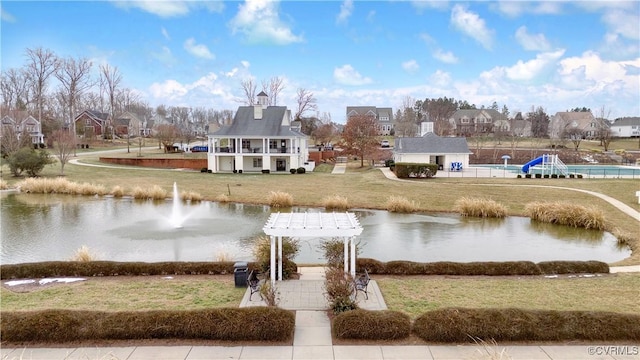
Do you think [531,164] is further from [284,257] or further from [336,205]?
[284,257]

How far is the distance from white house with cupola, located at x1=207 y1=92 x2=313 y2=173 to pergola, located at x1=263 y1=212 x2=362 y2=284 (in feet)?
109

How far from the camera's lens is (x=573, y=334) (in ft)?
27.5

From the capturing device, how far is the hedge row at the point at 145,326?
27.2 ft

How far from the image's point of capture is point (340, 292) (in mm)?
9844

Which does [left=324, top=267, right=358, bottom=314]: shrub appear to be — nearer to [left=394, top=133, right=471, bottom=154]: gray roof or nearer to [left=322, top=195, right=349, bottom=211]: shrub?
[left=322, top=195, right=349, bottom=211]: shrub

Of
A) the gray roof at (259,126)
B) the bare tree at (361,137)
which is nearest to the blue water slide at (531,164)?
the bare tree at (361,137)

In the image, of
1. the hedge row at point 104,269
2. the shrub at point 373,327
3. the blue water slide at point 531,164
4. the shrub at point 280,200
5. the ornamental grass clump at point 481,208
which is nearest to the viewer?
the shrub at point 373,327

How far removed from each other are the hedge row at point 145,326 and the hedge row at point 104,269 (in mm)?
4667

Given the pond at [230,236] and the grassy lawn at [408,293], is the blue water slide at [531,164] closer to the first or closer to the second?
the pond at [230,236]

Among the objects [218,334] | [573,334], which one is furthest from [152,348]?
[573,334]

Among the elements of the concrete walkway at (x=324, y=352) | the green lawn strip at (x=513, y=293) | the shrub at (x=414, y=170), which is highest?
the shrub at (x=414, y=170)

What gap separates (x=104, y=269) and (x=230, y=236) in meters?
7.06

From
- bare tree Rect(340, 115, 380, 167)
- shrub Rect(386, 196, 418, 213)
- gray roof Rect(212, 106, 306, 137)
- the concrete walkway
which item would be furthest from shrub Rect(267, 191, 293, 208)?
bare tree Rect(340, 115, 380, 167)

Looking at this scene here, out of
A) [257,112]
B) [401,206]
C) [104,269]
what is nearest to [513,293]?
[104,269]
